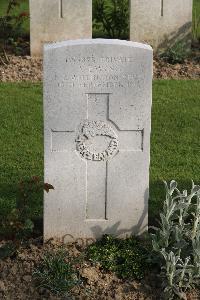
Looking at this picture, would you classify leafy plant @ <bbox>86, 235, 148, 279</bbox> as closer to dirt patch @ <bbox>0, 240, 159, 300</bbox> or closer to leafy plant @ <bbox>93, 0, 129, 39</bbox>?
dirt patch @ <bbox>0, 240, 159, 300</bbox>

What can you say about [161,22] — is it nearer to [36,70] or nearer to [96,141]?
[36,70]

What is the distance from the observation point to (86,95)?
15.5 ft

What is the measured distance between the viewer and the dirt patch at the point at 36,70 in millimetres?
9453

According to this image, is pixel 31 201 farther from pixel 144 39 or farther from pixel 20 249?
pixel 144 39

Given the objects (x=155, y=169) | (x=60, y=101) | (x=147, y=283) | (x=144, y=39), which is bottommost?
(x=147, y=283)

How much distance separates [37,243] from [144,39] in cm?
588

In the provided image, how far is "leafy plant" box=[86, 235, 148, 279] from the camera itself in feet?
15.5

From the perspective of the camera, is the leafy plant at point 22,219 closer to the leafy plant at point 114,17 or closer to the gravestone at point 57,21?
the gravestone at point 57,21

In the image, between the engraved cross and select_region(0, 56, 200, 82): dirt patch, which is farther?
select_region(0, 56, 200, 82): dirt patch

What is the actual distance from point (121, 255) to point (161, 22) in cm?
606

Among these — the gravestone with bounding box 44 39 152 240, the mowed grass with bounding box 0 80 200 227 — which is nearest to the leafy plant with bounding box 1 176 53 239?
the gravestone with bounding box 44 39 152 240

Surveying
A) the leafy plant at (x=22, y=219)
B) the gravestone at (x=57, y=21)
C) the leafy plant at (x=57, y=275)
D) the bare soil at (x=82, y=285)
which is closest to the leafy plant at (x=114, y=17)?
the gravestone at (x=57, y=21)

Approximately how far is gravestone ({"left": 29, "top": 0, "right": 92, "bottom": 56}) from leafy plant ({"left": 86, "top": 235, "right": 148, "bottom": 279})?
18.2 feet

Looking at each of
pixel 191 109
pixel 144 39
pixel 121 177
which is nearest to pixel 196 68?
pixel 144 39
